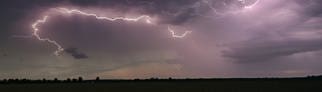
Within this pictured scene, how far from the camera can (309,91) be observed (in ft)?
197

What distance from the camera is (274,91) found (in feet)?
198

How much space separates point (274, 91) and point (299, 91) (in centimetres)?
258

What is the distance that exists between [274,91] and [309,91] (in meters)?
3.62

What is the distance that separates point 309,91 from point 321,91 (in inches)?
75.5

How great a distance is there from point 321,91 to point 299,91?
2.53 metres

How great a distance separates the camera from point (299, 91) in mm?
59969

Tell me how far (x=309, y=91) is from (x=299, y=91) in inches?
41.4

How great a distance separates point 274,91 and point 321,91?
4.89 metres

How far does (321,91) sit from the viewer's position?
58219mm
